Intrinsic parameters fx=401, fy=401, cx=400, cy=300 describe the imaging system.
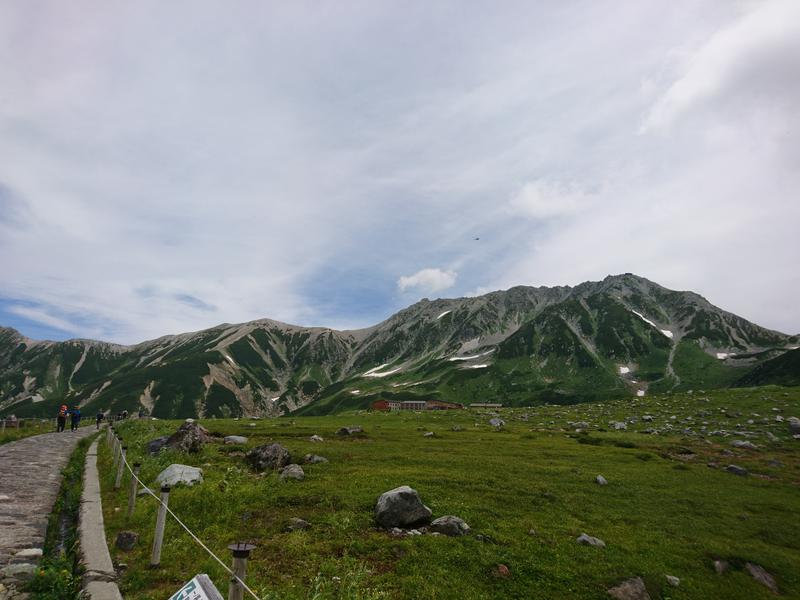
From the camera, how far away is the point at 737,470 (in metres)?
38.6

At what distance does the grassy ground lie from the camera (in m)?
14.8

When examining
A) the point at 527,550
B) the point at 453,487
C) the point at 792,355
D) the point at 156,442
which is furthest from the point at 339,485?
the point at 792,355

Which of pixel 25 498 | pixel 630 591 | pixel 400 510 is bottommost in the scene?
pixel 630 591

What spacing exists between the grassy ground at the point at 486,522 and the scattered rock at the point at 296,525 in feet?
1.35

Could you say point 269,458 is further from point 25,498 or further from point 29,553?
point 29,553

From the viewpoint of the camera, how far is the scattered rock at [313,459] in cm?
3403

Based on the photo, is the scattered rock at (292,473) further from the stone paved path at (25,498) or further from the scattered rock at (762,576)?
the scattered rock at (762,576)

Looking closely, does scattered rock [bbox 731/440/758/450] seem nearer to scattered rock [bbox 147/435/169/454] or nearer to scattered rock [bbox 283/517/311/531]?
scattered rock [bbox 283/517/311/531]

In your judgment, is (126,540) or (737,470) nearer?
(126,540)

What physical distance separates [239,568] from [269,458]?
86.2ft

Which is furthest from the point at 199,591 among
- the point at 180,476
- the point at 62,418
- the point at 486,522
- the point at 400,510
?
the point at 62,418

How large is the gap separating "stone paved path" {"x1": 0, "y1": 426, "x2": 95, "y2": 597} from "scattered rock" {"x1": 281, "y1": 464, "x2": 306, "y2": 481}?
1249 centimetres

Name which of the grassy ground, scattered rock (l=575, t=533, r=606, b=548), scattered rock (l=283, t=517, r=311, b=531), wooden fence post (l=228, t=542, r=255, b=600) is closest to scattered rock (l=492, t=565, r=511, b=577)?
the grassy ground

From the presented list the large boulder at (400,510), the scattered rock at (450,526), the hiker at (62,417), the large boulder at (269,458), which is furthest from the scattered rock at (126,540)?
the hiker at (62,417)
